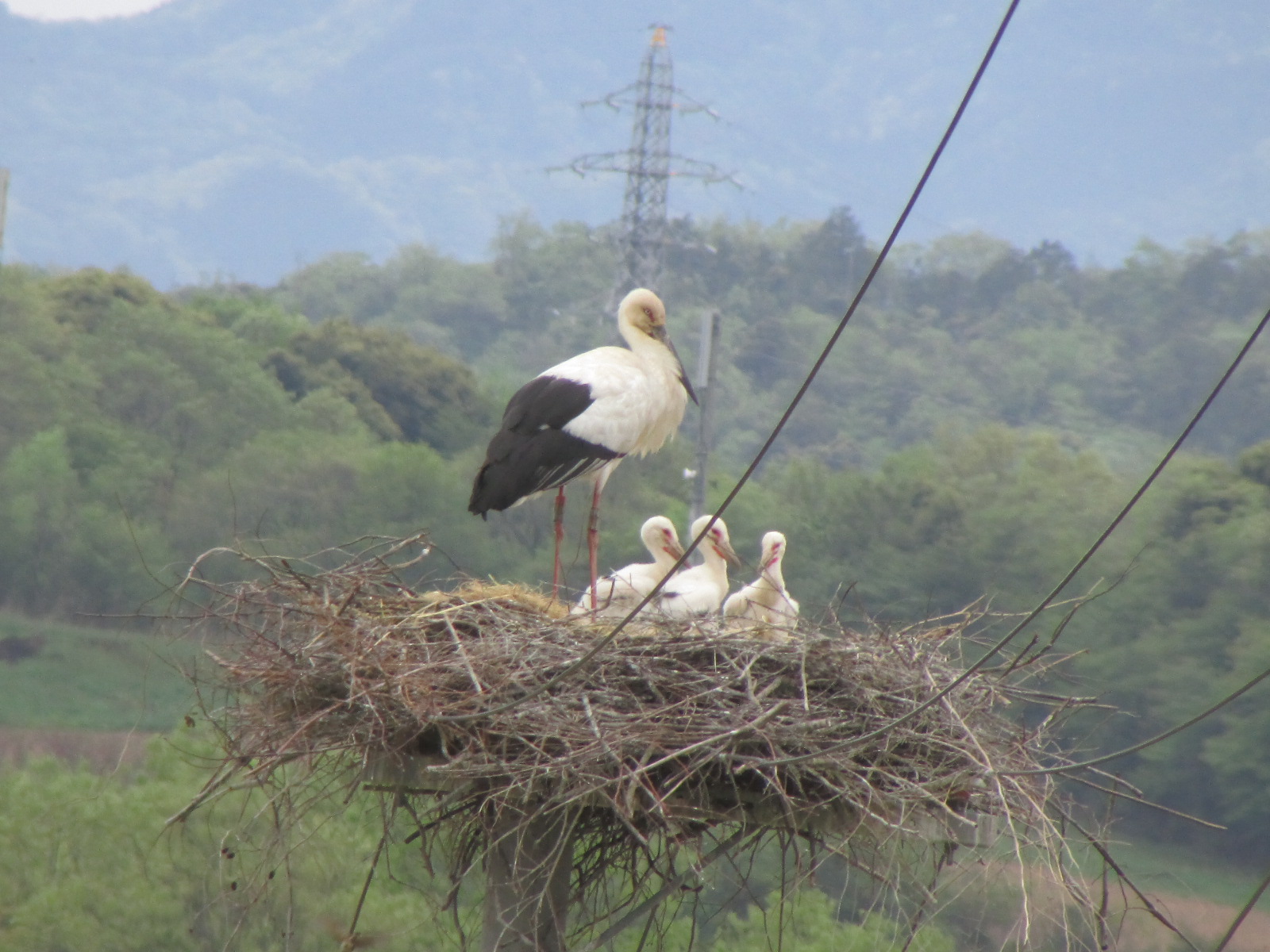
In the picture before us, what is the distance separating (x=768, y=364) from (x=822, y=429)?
2.75 meters

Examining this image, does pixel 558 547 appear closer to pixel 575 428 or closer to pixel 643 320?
pixel 575 428

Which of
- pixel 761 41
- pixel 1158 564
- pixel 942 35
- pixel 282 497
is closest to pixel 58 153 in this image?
pixel 761 41

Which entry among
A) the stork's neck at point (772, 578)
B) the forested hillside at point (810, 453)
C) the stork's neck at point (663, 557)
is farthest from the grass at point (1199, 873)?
the stork's neck at point (663, 557)

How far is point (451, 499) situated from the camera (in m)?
28.5

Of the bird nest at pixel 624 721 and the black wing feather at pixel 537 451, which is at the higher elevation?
the black wing feather at pixel 537 451

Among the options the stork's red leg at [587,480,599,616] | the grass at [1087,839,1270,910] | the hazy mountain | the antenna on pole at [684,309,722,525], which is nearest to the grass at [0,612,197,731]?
the antenna on pole at [684,309,722,525]

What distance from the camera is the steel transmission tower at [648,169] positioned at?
104 feet

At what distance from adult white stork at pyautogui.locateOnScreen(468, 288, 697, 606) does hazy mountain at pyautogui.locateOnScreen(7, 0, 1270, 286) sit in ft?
252

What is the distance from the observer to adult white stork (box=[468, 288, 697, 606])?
607 cm

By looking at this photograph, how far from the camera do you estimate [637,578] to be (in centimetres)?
608

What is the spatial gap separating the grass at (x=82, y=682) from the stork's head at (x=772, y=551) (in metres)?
17.4

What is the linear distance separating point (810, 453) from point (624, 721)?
34.7 m

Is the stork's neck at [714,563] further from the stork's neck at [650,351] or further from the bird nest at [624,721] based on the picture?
the bird nest at [624,721]

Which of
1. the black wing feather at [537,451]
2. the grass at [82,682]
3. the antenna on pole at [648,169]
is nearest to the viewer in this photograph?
the black wing feather at [537,451]
